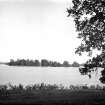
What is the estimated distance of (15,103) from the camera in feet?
60.1

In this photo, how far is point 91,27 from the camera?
2147 centimetres

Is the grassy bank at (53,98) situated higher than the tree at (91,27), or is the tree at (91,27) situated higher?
the tree at (91,27)

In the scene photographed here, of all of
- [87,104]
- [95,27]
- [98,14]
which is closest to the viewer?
[87,104]

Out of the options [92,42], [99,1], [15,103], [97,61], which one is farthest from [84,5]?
[15,103]

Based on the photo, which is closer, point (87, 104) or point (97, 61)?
point (87, 104)

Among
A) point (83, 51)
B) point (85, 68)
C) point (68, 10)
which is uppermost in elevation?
point (68, 10)

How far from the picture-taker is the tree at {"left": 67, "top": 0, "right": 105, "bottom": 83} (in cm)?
2031

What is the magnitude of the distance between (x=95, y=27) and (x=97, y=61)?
335 cm

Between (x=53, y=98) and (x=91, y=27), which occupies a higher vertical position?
(x=91, y=27)

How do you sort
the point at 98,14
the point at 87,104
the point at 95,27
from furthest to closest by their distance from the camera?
the point at 95,27, the point at 98,14, the point at 87,104

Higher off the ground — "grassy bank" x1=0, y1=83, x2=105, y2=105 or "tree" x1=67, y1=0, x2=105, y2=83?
"tree" x1=67, y1=0, x2=105, y2=83

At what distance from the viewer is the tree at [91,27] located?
2031cm

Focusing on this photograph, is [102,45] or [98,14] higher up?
[98,14]

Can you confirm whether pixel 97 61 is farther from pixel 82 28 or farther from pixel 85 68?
pixel 82 28
